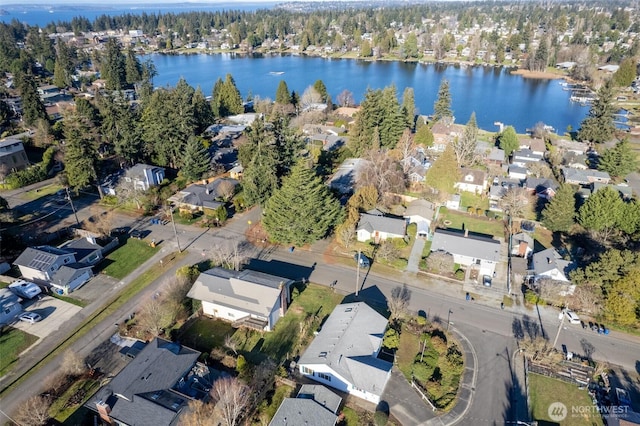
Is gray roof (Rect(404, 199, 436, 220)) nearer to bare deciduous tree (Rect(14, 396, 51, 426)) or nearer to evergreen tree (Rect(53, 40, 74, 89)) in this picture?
bare deciduous tree (Rect(14, 396, 51, 426))

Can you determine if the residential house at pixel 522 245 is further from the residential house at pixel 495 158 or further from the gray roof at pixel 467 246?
the residential house at pixel 495 158

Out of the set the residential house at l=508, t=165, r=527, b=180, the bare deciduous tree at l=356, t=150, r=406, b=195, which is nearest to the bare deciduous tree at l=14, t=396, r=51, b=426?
the bare deciduous tree at l=356, t=150, r=406, b=195

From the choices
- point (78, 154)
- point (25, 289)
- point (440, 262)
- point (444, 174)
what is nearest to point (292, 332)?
point (440, 262)

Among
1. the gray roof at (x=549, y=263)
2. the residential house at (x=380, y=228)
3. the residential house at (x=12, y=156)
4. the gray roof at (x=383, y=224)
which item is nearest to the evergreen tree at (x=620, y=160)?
the gray roof at (x=549, y=263)

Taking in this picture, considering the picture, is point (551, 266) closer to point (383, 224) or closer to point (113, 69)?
point (383, 224)

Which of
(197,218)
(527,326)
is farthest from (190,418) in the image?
(197,218)

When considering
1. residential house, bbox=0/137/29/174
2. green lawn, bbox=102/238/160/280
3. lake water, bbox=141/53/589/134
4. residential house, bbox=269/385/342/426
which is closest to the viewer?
residential house, bbox=269/385/342/426
